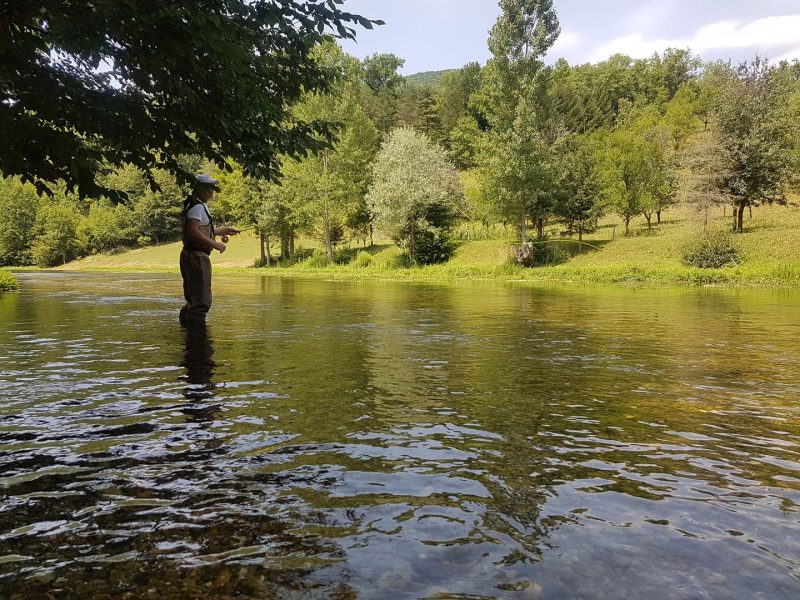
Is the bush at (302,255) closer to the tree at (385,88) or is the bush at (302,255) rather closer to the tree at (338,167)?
the tree at (338,167)

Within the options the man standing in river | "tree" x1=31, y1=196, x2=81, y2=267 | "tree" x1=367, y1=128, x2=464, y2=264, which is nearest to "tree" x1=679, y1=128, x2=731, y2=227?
"tree" x1=367, y1=128, x2=464, y2=264

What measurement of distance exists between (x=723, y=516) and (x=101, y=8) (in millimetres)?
6445

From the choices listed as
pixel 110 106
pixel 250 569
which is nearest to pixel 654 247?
pixel 110 106

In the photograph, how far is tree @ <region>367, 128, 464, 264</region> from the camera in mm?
52438

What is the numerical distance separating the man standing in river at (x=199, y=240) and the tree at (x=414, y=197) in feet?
134

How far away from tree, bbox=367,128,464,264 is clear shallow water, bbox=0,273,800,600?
43.3 m

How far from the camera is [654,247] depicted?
45656mm

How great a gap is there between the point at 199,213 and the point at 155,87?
3649mm

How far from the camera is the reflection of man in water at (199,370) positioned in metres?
6.27

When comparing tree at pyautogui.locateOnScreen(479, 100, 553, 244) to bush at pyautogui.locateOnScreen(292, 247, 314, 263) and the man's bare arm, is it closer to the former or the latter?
bush at pyautogui.locateOnScreen(292, 247, 314, 263)

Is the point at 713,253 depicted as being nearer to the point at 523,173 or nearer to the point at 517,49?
the point at 523,173

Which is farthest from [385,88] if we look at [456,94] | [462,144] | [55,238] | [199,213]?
[199,213]

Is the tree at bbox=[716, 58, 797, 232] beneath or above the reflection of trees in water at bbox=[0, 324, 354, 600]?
above

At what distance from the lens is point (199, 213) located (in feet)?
36.9
